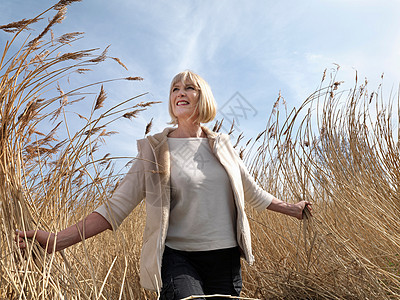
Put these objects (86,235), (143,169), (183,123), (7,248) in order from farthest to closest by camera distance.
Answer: (183,123) → (143,169) → (86,235) → (7,248)

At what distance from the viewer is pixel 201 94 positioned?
1.77 metres

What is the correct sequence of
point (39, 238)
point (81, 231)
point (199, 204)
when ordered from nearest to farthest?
point (39, 238), point (81, 231), point (199, 204)

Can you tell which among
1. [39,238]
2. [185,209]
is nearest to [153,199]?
[185,209]

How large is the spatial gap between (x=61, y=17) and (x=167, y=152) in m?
0.66

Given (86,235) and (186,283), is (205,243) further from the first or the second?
(86,235)

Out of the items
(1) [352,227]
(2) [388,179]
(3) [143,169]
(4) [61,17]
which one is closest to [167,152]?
(3) [143,169]

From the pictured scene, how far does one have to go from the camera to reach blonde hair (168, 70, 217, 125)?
5.78 ft

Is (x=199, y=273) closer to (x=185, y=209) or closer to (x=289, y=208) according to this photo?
(x=185, y=209)

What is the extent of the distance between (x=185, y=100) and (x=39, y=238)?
0.82 m

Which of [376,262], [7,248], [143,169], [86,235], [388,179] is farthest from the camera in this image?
[388,179]

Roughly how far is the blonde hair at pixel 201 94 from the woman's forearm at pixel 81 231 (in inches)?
24.3

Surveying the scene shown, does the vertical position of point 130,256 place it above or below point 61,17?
below

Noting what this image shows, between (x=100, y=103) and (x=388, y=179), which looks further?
(x=388, y=179)

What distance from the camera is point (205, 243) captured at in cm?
155
